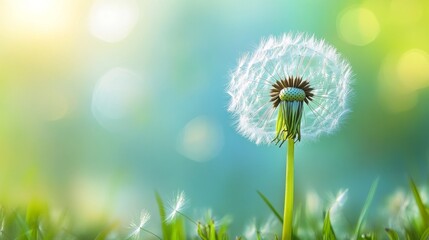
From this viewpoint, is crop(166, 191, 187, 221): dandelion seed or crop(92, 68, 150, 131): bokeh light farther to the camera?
crop(92, 68, 150, 131): bokeh light

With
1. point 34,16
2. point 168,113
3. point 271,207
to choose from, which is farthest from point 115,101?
point 271,207

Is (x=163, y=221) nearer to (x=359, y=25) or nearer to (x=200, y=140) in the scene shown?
(x=200, y=140)

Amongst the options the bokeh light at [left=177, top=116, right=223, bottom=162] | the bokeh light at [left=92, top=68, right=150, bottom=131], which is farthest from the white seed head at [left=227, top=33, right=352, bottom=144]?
the bokeh light at [left=92, top=68, right=150, bottom=131]

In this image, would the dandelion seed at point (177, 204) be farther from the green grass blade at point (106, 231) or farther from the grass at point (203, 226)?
the green grass blade at point (106, 231)

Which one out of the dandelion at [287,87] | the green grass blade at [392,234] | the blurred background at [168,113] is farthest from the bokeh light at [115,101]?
the green grass blade at [392,234]

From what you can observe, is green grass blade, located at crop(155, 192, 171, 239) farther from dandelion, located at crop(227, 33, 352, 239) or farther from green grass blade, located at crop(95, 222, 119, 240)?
dandelion, located at crop(227, 33, 352, 239)

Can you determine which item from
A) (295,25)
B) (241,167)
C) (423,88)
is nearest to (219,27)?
(295,25)

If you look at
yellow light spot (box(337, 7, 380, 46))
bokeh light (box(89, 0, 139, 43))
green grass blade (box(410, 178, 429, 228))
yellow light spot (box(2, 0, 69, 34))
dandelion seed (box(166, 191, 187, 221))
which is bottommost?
dandelion seed (box(166, 191, 187, 221))
